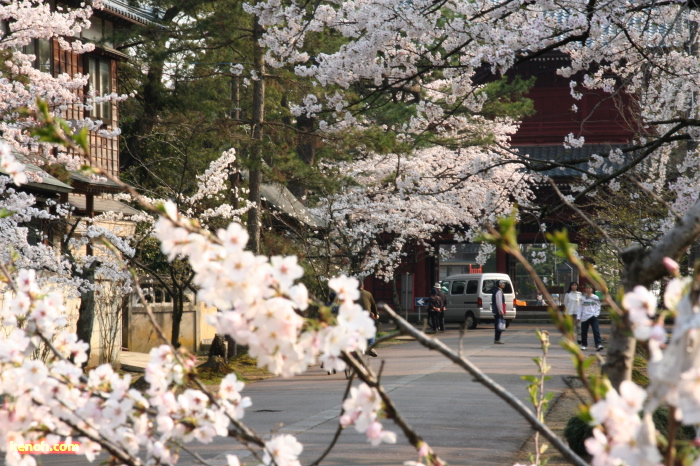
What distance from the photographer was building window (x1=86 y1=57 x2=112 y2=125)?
57.3 feet

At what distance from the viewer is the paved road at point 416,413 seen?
24.1 ft

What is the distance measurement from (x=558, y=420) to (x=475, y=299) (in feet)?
71.0

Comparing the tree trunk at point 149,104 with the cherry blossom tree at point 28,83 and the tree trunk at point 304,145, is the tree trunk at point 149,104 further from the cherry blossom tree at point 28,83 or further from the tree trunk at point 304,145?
the cherry blossom tree at point 28,83

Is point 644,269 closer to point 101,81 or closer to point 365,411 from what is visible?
point 365,411

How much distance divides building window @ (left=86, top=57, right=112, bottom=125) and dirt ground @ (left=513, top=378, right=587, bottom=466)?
11.5 metres

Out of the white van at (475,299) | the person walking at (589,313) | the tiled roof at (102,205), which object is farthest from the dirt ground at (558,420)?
the white van at (475,299)

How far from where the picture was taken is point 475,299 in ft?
101

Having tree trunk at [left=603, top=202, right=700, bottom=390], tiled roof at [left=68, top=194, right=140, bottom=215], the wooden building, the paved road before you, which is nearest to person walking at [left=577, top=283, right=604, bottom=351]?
the paved road

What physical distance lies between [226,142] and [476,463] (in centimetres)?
1051

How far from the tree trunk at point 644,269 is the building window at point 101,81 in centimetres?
1623

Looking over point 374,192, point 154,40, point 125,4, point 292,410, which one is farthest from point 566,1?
point 374,192

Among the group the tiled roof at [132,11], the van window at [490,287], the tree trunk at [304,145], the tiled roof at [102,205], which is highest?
the tiled roof at [132,11]

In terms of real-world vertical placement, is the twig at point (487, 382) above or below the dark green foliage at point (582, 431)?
above

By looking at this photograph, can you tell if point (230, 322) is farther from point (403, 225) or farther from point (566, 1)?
point (403, 225)
